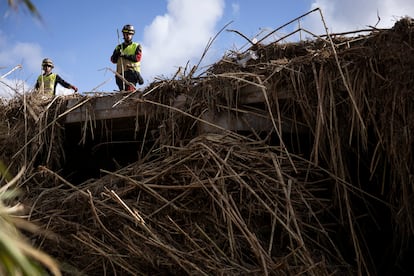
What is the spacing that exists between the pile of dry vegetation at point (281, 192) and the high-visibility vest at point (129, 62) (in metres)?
3.67

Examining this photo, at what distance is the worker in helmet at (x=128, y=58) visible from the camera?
25.5ft

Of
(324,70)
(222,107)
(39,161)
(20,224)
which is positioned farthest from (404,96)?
(39,161)

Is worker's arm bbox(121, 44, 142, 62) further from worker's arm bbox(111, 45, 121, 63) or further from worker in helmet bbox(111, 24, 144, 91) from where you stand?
worker's arm bbox(111, 45, 121, 63)

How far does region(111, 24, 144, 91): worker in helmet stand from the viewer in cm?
777

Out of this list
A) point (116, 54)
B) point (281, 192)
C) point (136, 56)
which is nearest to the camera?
point (281, 192)

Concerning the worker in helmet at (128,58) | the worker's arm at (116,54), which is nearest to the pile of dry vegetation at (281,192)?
the worker in helmet at (128,58)

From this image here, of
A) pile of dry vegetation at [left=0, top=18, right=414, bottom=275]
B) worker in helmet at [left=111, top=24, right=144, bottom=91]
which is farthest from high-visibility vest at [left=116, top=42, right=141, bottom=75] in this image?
pile of dry vegetation at [left=0, top=18, right=414, bottom=275]

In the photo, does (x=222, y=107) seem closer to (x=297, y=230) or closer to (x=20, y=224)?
(x=297, y=230)

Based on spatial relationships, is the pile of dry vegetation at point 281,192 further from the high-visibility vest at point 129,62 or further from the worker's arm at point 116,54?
the worker's arm at point 116,54

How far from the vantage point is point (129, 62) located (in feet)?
25.6

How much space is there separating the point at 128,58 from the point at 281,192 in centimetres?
470

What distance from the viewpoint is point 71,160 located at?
5918 mm

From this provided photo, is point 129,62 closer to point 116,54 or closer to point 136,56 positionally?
point 136,56

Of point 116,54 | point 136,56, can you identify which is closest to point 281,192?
point 136,56
